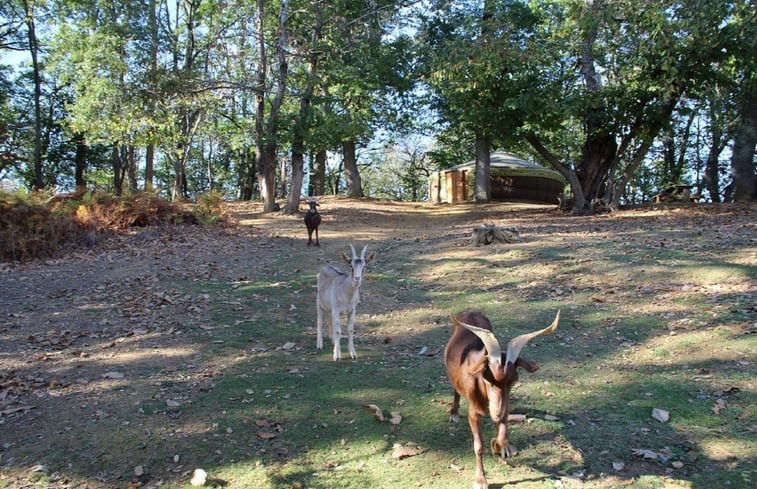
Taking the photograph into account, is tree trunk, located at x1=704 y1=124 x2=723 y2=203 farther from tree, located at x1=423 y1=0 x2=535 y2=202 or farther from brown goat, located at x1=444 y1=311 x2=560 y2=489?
brown goat, located at x1=444 y1=311 x2=560 y2=489

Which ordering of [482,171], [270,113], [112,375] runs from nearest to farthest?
[112,375], [270,113], [482,171]

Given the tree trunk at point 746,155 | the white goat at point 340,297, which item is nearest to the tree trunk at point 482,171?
the tree trunk at point 746,155

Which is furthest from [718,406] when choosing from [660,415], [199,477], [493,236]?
[493,236]

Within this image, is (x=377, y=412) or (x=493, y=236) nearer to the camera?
(x=377, y=412)

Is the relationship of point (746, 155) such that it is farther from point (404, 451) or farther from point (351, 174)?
point (404, 451)

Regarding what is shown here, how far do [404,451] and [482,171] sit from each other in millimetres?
23871

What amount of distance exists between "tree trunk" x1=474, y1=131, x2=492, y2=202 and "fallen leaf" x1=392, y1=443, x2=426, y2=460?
23391 millimetres

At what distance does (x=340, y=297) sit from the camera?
23.6ft

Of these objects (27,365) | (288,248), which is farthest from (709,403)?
(288,248)

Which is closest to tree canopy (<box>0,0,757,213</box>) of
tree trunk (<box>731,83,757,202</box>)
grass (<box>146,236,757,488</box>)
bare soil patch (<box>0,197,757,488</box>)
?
tree trunk (<box>731,83,757,202</box>)

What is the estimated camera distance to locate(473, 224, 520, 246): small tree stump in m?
13.8

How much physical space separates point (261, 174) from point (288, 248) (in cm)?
850

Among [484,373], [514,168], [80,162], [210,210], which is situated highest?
[80,162]

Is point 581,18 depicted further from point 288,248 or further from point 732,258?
point 288,248
